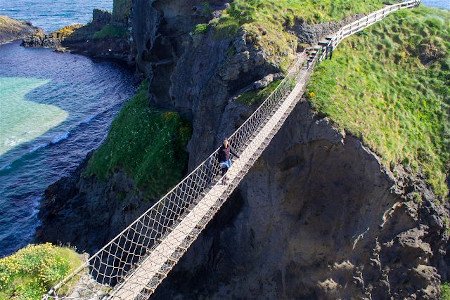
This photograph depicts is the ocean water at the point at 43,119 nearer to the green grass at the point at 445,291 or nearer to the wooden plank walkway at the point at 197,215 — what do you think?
the wooden plank walkway at the point at 197,215

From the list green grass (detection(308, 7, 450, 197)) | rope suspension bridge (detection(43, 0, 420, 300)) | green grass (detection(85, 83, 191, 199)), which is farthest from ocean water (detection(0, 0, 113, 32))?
rope suspension bridge (detection(43, 0, 420, 300))

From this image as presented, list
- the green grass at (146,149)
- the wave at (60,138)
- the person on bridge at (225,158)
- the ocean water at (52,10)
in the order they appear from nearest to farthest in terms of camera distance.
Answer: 1. the person on bridge at (225,158)
2. the green grass at (146,149)
3. the wave at (60,138)
4. the ocean water at (52,10)

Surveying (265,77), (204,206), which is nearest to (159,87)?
(265,77)

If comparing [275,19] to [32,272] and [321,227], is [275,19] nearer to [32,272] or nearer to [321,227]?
[321,227]

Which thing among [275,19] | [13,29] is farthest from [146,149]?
[13,29]

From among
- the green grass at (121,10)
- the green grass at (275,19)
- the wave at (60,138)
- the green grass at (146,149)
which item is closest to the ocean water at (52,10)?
the green grass at (121,10)

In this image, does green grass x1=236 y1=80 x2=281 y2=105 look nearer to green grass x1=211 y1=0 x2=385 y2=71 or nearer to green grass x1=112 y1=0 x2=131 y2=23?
green grass x1=211 y1=0 x2=385 y2=71

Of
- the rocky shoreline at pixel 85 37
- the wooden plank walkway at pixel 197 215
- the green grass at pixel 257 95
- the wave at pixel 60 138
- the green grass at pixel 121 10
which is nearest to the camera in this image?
the wooden plank walkway at pixel 197 215
